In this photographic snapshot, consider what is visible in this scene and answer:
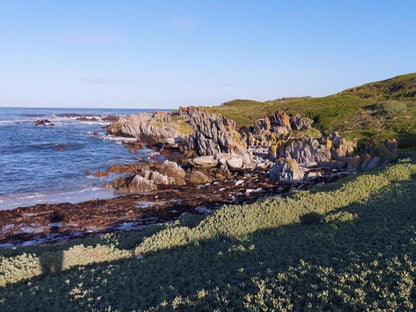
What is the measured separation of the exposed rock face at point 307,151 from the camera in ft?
115

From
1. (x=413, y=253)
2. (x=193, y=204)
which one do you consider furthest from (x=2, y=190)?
(x=413, y=253)

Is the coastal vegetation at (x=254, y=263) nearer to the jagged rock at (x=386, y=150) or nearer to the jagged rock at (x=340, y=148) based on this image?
the jagged rock at (x=386, y=150)

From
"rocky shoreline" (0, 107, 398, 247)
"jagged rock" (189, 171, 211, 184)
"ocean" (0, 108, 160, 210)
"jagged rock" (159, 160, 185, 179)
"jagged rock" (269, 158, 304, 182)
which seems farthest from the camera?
"jagged rock" (159, 160, 185, 179)

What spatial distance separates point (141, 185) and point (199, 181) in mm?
5996

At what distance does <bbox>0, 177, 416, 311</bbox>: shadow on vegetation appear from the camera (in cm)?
596

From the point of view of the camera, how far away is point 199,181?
100 ft

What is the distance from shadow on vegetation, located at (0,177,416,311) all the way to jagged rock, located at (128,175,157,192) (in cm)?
1725

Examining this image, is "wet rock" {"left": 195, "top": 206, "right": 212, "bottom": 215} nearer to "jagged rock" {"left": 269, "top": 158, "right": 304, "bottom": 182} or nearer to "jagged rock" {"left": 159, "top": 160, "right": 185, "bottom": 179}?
"jagged rock" {"left": 159, "top": 160, "right": 185, "bottom": 179}

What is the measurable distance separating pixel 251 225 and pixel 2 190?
83.7ft

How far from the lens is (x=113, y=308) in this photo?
6758 mm

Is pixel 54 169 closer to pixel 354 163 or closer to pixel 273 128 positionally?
pixel 354 163

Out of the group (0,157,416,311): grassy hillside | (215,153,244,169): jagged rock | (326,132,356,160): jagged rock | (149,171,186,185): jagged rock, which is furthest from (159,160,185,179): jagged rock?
(326,132,356,160): jagged rock

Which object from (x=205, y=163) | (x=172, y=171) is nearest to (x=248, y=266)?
(x=172, y=171)

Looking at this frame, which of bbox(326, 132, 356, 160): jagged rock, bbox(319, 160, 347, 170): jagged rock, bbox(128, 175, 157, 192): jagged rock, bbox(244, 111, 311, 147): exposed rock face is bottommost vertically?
bbox(128, 175, 157, 192): jagged rock
